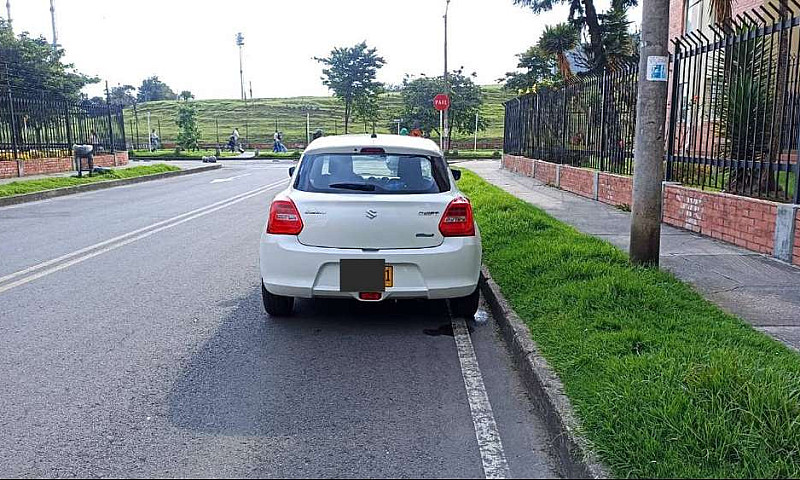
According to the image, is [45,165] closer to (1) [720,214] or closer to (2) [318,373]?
(1) [720,214]

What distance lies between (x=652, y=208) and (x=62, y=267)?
6.49 m

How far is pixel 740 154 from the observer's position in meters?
9.14

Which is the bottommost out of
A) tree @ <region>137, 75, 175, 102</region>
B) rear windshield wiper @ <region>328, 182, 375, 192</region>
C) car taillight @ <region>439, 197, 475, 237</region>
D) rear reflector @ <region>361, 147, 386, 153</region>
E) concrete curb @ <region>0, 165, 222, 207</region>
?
concrete curb @ <region>0, 165, 222, 207</region>

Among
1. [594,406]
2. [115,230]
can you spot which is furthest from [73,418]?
[115,230]

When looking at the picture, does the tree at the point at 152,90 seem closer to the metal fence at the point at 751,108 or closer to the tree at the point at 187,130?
the tree at the point at 187,130

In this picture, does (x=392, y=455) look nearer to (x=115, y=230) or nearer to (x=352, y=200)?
(x=352, y=200)

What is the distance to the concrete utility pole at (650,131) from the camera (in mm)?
6406

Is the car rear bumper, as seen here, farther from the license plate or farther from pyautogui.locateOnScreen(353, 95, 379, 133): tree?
pyautogui.locateOnScreen(353, 95, 379, 133): tree

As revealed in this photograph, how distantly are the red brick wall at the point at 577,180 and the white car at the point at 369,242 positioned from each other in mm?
9372

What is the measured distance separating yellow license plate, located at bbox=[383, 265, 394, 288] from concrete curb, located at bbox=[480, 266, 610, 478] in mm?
949

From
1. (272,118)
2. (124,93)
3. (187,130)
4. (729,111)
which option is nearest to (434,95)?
(187,130)

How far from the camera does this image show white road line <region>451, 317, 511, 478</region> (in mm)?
3359

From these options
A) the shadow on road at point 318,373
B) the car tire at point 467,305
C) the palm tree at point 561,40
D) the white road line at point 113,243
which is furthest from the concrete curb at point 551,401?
the palm tree at point 561,40

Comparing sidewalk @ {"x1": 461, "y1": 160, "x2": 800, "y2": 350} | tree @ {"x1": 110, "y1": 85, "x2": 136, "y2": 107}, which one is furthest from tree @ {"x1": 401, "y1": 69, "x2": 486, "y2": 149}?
tree @ {"x1": 110, "y1": 85, "x2": 136, "y2": 107}
